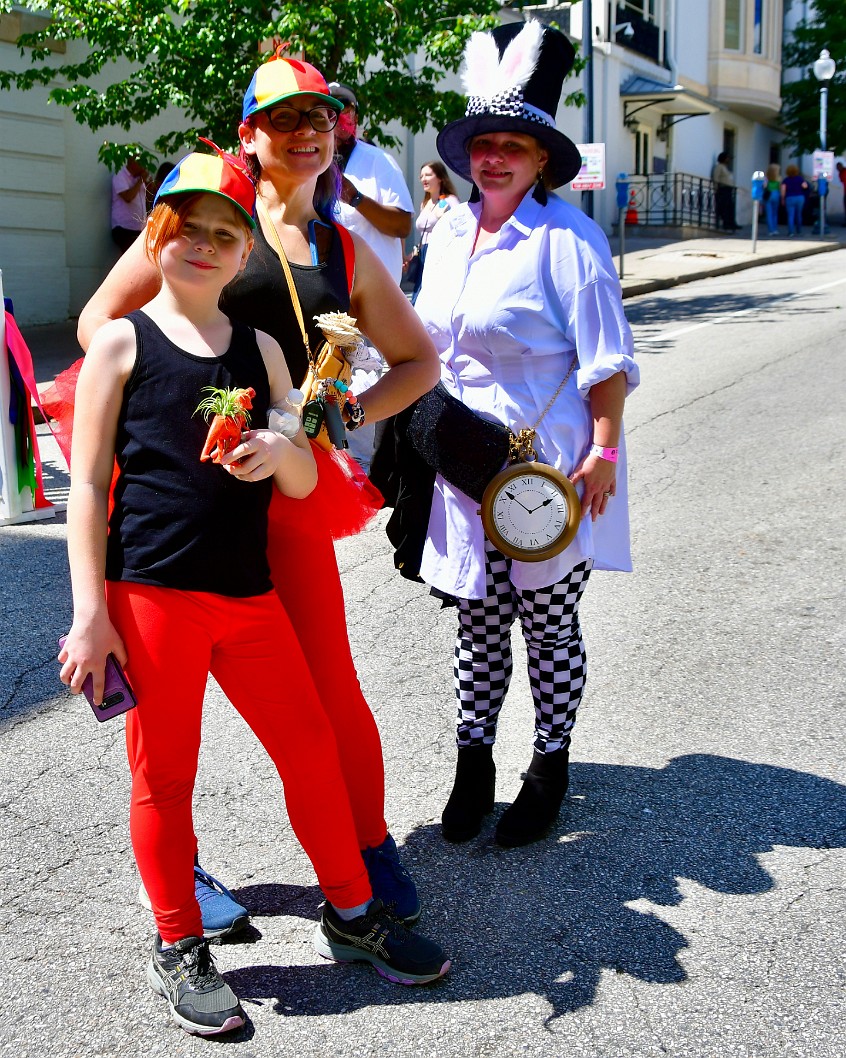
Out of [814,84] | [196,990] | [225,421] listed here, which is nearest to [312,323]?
[225,421]

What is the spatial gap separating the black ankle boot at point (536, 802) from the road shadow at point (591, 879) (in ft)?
0.13

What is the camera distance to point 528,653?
11.2ft

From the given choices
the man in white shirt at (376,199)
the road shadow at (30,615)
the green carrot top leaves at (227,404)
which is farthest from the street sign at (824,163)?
the green carrot top leaves at (227,404)

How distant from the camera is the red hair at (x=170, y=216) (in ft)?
7.95

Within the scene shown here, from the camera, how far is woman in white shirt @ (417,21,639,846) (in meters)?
3.20

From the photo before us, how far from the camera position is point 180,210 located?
2426 mm

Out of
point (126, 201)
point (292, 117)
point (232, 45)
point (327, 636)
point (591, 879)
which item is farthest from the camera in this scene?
point (126, 201)

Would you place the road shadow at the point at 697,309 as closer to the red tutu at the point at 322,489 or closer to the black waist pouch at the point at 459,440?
the black waist pouch at the point at 459,440

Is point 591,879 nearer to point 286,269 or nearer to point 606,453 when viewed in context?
point 606,453

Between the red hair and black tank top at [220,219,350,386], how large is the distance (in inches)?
8.9

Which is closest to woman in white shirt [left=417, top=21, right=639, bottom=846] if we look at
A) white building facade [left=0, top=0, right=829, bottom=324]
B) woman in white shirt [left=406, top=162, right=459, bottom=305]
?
woman in white shirt [left=406, top=162, right=459, bottom=305]

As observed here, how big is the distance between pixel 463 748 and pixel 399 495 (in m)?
0.75

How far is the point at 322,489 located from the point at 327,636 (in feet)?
1.12

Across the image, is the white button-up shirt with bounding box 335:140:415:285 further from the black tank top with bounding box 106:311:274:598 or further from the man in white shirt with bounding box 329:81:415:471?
the black tank top with bounding box 106:311:274:598
